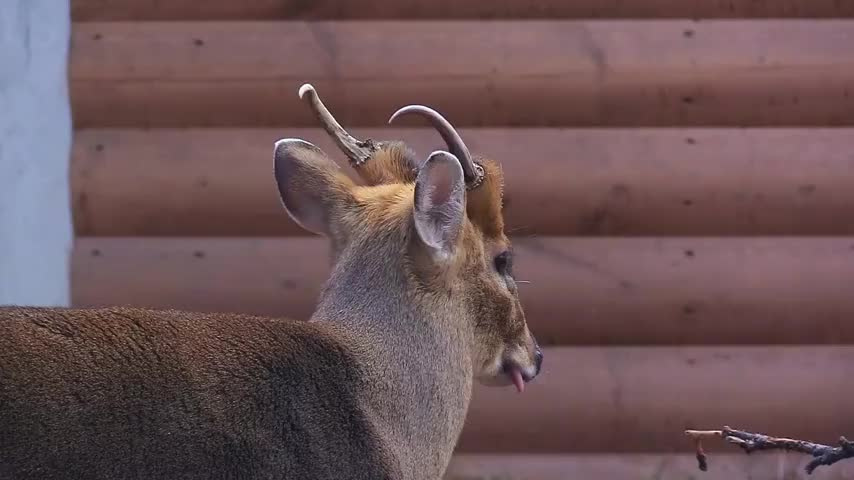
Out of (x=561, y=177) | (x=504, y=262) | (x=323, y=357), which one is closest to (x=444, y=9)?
(x=561, y=177)

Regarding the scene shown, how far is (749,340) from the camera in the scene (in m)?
6.59

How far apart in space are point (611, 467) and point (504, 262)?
285cm

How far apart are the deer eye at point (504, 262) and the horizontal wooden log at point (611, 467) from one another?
2.72 metres

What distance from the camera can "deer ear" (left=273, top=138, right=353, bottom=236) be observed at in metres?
4.00

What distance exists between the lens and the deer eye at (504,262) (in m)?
3.94

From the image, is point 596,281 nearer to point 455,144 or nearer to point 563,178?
point 563,178

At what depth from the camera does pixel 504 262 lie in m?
3.96

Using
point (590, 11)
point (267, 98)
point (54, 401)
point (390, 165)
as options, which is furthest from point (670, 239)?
point (54, 401)

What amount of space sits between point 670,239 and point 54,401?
13.5 feet

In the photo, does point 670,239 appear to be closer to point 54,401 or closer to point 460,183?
point 460,183

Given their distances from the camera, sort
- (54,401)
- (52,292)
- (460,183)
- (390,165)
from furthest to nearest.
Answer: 1. (52,292)
2. (390,165)
3. (460,183)
4. (54,401)

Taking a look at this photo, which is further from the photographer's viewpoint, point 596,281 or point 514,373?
point 596,281

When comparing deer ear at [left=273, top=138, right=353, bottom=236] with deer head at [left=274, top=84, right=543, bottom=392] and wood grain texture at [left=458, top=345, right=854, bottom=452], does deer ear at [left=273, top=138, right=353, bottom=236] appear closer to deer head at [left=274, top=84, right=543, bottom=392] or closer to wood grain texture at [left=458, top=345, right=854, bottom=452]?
deer head at [left=274, top=84, right=543, bottom=392]

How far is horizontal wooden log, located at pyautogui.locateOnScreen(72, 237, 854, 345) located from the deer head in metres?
2.40
